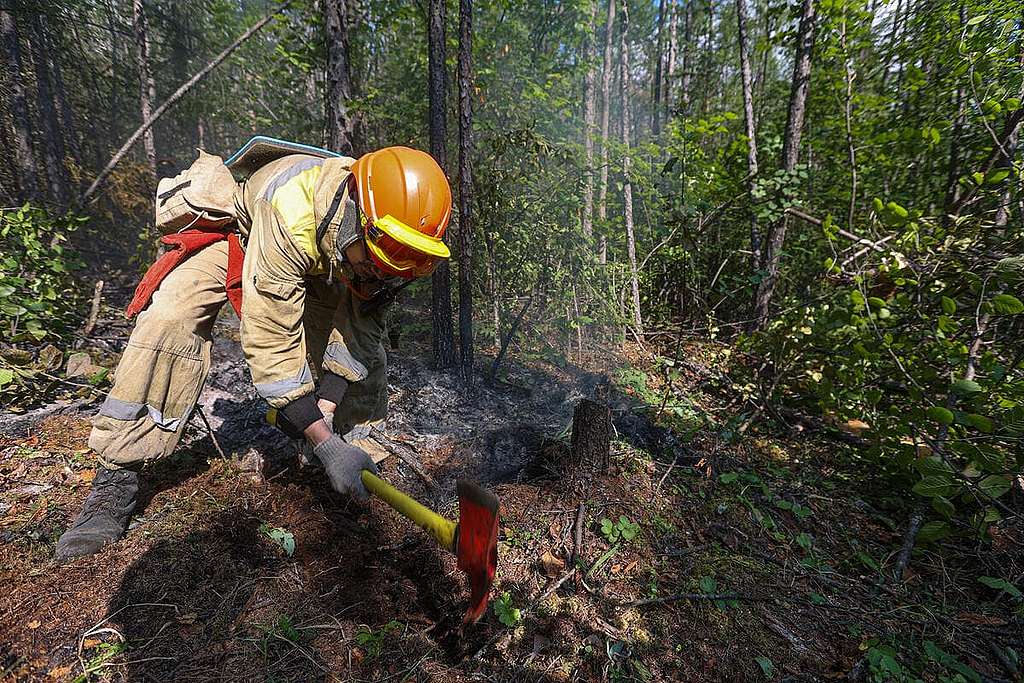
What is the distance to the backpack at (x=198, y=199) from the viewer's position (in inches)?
89.0

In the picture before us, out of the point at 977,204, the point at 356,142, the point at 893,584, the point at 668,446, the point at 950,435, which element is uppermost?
the point at 356,142

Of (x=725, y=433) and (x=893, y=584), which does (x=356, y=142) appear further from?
(x=893, y=584)

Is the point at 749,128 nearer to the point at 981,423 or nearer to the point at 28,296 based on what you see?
the point at 981,423

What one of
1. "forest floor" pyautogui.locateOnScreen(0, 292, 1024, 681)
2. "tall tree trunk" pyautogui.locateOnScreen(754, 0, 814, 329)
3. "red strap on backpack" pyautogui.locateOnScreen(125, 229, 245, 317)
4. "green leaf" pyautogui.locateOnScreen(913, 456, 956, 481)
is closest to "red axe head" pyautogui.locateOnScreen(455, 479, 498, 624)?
"forest floor" pyautogui.locateOnScreen(0, 292, 1024, 681)

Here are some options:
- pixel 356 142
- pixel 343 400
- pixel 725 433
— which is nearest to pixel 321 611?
pixel 343 400

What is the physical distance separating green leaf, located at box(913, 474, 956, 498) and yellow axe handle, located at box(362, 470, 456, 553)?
2203 millimetres

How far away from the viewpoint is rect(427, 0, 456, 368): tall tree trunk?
4.00 m

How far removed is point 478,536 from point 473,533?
2cm

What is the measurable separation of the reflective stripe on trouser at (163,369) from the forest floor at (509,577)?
466 millimetres

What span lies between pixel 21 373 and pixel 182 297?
1966 mm

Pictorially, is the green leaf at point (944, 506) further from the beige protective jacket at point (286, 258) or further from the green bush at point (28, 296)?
the green bush at point (28, 296)

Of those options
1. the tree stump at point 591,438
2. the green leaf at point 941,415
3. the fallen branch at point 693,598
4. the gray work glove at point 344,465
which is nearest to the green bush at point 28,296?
the gray work glove at point 344,465

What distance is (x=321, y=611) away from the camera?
5.87 ft

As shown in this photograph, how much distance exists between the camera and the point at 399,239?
6.06 ft
